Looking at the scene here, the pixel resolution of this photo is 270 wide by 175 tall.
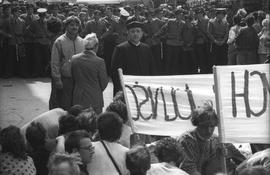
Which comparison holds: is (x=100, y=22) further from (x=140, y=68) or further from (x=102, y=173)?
(x=102, y=173)

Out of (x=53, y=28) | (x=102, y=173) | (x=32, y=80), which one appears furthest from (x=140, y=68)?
(x=32, y=80)

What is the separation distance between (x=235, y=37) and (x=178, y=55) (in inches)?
106

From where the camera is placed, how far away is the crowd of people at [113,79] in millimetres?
5645

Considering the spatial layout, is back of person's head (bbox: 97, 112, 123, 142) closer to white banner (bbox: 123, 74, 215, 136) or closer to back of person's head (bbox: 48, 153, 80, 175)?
back of person's head (bbox: 48, 153, 80, 175)

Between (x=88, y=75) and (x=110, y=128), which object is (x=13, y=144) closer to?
(x=110, y=128)

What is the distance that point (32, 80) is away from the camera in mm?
16719

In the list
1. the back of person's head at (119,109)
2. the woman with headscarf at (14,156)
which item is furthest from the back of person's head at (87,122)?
the woman with headscarf at (14,156)

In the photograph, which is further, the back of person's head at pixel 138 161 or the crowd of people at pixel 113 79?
the crowd of people at pixel 113 79

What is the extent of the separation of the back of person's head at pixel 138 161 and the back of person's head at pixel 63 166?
457 mm

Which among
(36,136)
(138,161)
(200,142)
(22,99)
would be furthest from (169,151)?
(22,99)

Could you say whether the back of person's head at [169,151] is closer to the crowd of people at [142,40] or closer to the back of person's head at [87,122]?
the back of person's head at [87,122]

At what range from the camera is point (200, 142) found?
20.1 ft

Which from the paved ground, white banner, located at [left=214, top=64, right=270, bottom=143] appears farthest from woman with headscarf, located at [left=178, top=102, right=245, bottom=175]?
the paved ground

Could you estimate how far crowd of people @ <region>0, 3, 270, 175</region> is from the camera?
5645 mm
